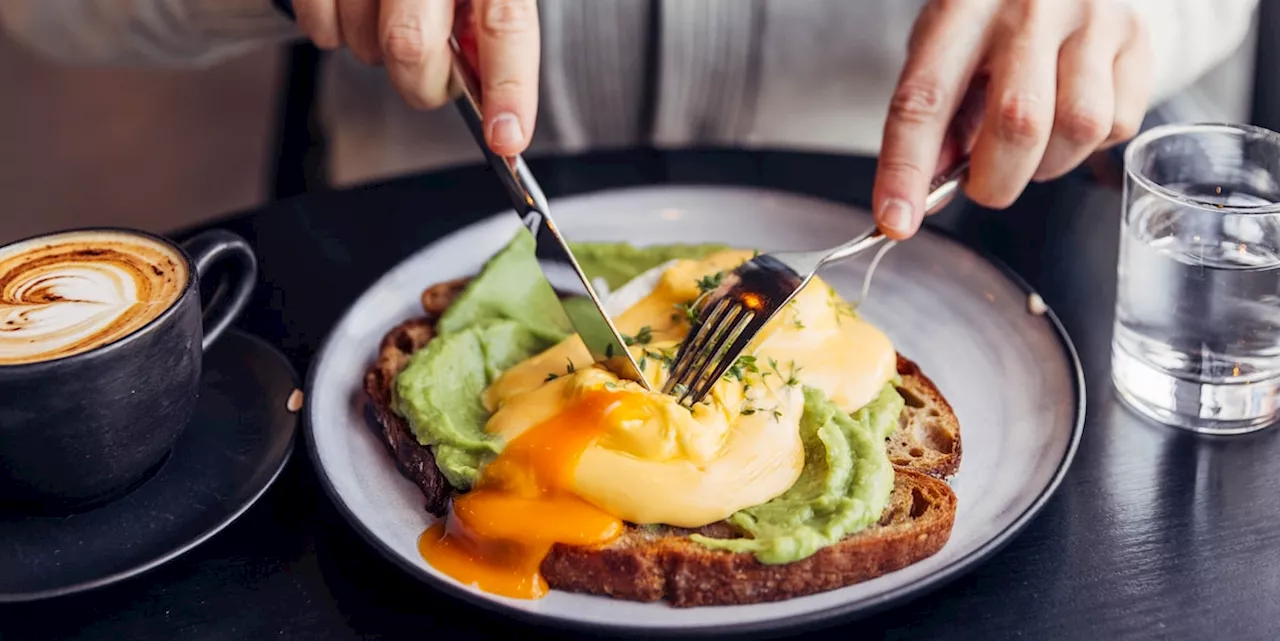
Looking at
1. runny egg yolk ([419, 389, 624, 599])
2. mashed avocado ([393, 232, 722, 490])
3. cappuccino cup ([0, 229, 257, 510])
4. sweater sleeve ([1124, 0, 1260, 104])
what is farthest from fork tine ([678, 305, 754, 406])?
sweater sleeve ([1124, 0, 1260, 104])

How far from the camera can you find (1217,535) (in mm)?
1355

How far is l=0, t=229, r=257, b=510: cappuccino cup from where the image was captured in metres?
1.30

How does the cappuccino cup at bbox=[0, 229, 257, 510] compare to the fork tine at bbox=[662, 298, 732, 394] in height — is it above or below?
below

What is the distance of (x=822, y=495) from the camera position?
4.31 feet

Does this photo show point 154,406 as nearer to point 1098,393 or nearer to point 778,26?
point 1098,393

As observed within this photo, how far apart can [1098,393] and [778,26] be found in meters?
1.25

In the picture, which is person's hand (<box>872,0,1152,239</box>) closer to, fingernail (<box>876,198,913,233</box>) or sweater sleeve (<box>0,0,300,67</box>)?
fingernail (<box>876,198,913,233</box>)

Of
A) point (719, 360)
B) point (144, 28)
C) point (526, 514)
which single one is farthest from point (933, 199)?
point (144, 28)

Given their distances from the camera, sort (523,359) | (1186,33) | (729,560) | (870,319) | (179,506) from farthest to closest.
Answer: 1. (1186,33)
2. (870,319)
3. (523,359)
4. (179,506)
5. (729,560)

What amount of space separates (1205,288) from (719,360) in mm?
670

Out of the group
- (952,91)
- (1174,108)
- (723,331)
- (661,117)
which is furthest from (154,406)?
(1174,108)

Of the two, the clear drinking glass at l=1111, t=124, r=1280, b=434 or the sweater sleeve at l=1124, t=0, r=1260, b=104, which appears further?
the sweater sleeve at l=1124, t=0, r=1260, b=104

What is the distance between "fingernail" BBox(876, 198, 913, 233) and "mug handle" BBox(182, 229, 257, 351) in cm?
91

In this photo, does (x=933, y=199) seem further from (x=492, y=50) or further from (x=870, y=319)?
(x=492, y=50)
